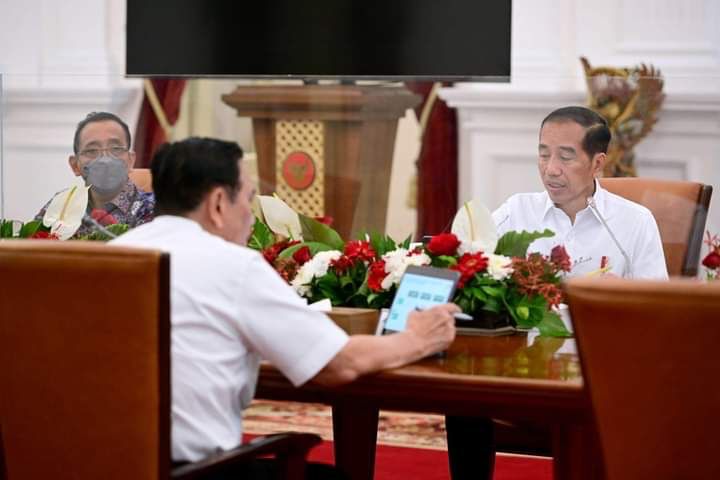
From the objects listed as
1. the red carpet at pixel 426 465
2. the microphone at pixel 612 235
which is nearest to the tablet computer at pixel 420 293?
the microphone at pixel 612 235

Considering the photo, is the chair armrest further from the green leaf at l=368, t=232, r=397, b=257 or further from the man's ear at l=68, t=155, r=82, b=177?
the man's ear at l=68, t=155, r=82, b=177

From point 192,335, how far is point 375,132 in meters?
2.01

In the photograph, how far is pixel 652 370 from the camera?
2363 millimetres

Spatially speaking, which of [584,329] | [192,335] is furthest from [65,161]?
[584,329]

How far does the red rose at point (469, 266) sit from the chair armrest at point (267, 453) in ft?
2.03

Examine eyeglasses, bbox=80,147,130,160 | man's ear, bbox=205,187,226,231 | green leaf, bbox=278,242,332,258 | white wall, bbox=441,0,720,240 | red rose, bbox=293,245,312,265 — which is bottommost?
red rose, bbox=293,245,312,265

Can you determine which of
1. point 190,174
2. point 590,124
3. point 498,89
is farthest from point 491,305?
point 498,89

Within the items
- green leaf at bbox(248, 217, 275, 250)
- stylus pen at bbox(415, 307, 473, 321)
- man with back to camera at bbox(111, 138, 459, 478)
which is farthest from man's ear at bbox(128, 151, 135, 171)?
man with back to camera at bbox(111, 138, 459, 478)

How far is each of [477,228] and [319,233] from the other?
1.49ft

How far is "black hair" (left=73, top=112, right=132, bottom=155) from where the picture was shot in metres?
4.21

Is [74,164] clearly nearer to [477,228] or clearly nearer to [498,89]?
[477,228]

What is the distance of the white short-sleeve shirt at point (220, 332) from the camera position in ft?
8.57

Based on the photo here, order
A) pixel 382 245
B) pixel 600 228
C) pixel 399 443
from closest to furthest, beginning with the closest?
pixel 382 245 → pixel 600 228 → pixel 399 443

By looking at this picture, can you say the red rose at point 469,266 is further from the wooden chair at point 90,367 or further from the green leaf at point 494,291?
the wooden chair at point 90,367
